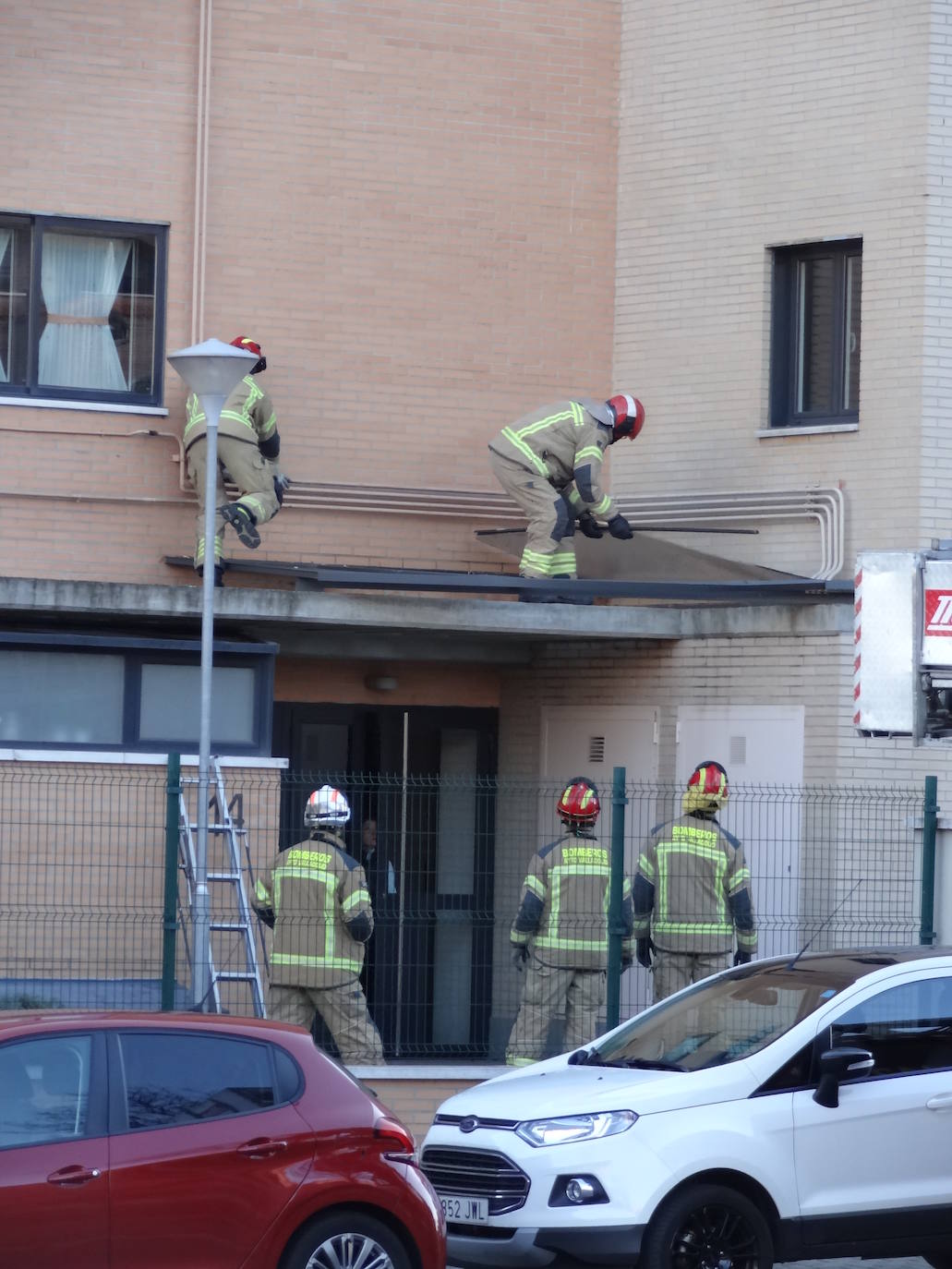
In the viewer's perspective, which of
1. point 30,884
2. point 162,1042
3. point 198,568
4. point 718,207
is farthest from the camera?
point 718,207

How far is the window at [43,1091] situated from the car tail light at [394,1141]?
115cm

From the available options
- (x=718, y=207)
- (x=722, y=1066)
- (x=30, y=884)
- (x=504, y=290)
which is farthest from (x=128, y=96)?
(x=722, y=1066)

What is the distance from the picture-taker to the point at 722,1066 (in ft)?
29.1

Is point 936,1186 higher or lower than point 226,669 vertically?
lower

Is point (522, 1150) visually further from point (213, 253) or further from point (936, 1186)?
point (213, 253)

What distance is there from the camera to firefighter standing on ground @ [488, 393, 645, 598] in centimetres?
1445

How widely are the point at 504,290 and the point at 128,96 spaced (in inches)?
124

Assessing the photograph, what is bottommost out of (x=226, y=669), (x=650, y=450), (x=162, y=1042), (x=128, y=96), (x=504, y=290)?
(x=162, y=1042)

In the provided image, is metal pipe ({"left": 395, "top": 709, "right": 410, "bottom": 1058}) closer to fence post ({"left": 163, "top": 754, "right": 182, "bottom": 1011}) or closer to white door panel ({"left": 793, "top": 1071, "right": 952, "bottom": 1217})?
fence post ({"left": 163, "top": 754, "right": 182, "bottom": 1011})

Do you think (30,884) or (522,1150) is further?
(30,884)

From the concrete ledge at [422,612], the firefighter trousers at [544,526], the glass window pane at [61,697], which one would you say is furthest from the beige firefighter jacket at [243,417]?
the glass window pane at [61,697]

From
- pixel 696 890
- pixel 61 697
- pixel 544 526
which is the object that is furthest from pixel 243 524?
pixel 696 890

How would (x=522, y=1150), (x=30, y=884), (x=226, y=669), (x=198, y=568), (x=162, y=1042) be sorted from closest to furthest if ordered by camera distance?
(x=162, y=1042), (x=522, y=1150), (x=30, y=884), (x=226, y=669), (x=198, y=568)

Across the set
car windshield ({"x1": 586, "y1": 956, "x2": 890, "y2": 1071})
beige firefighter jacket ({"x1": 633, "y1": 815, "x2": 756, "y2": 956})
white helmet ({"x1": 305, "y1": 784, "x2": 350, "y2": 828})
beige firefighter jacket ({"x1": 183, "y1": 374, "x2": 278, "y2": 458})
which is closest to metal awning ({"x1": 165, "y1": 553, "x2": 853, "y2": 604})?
beige firefighter jacket ({"x1": 183, "y1": 374, "x2": 278, "y2": 458})
